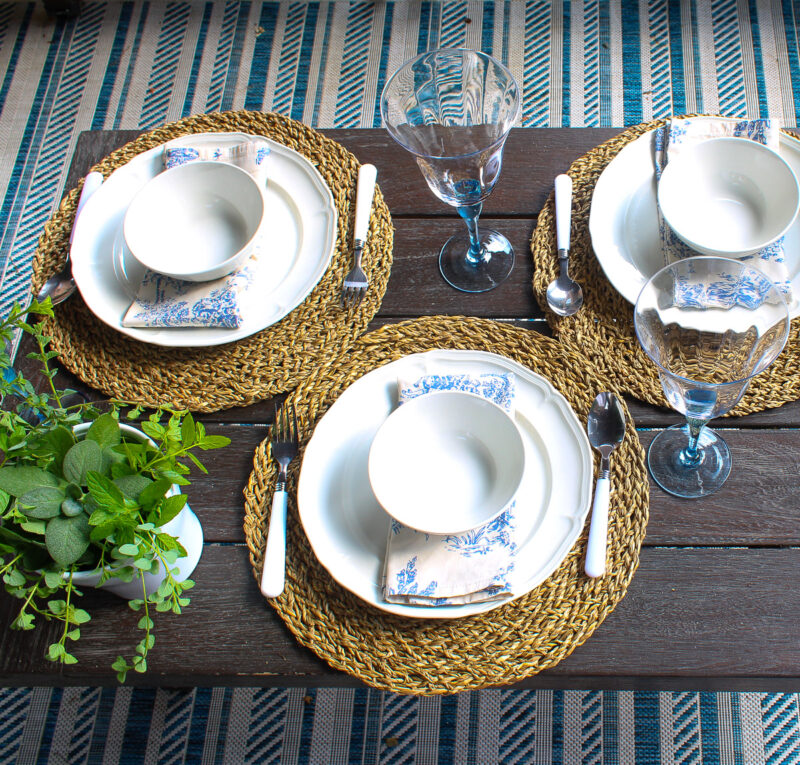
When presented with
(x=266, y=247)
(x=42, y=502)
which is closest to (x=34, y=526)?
(x=42, y=502)

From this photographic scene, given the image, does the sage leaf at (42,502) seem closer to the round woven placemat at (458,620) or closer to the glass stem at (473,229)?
the round woven placemat at (458,620)

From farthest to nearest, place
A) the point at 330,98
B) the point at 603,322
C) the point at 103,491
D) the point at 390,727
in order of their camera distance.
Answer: the point at 330,98, the point at 390,727, the point at 603,322, the point at 103,491

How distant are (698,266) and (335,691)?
95 centimetres

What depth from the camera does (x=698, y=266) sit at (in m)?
0.71

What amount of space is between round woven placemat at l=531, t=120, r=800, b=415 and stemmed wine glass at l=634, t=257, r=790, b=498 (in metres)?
0.05

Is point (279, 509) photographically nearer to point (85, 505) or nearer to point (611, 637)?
point (85, 505)

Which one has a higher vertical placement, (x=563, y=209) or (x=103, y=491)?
(x=563, y=209)

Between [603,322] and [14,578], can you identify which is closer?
[14,578]

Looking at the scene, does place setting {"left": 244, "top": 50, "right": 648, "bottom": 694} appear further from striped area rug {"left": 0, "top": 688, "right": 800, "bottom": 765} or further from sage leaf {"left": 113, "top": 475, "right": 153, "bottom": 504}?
striped area rug {"left": 0, "top": 688, "right": 800, "bottom": 765}

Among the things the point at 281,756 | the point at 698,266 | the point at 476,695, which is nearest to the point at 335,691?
the point at 281,756

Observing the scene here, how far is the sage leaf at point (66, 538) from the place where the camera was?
0.60m

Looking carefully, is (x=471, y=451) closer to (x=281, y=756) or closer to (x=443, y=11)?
(x=281, y=756)

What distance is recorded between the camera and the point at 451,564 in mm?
672

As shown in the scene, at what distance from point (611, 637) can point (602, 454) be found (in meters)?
0.17
